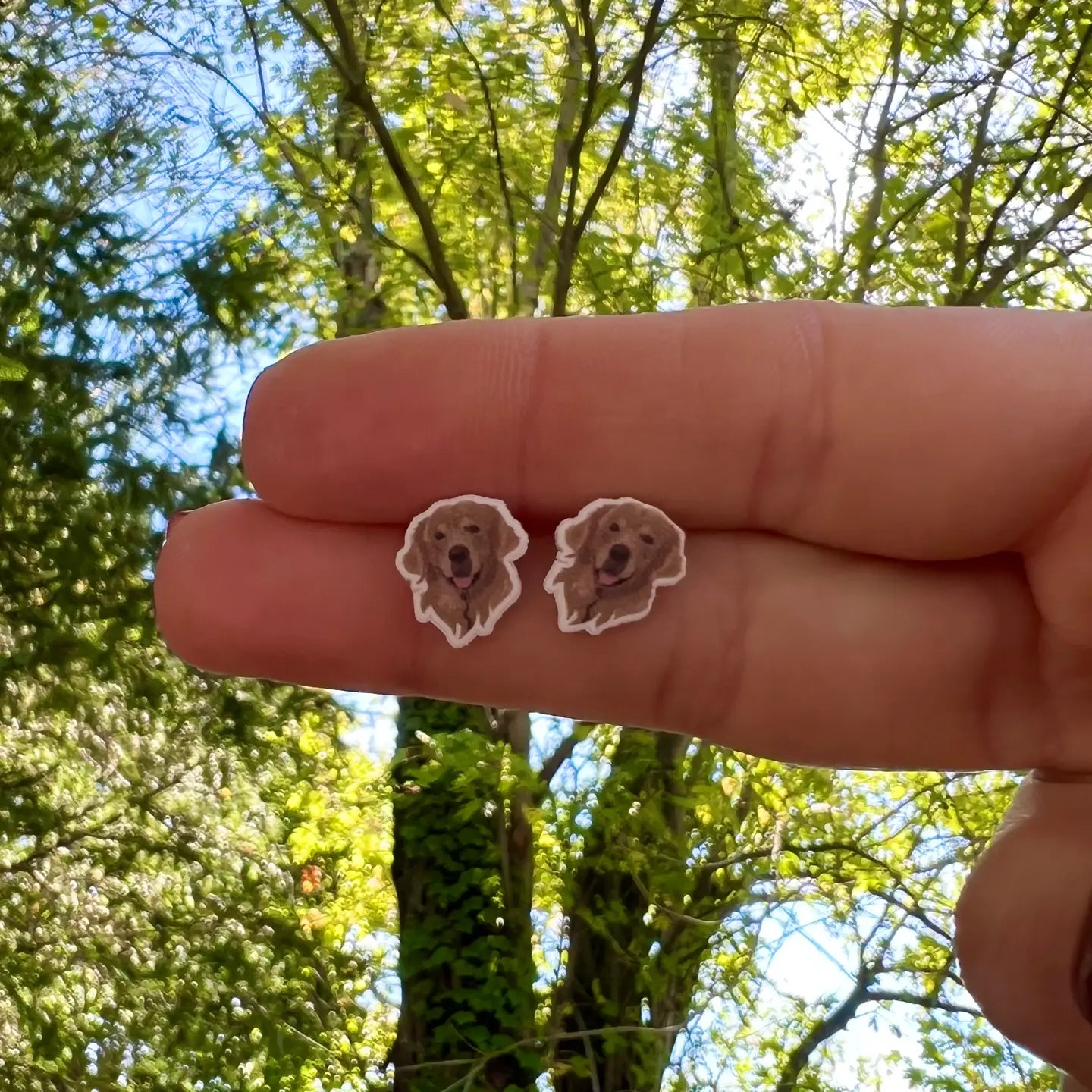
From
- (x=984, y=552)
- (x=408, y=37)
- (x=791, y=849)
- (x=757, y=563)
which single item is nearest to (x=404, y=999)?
(x=791, y=849)

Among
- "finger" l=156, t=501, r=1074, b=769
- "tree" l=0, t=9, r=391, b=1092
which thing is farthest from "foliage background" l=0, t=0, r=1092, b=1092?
"finger" l=156, t=501, r=1074, b=769

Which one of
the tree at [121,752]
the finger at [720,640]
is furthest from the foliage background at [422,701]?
the finger at [720,640]

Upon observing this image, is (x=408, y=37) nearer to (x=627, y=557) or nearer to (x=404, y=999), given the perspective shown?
(x=627, y=557)

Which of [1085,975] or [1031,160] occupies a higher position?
[1031,160]

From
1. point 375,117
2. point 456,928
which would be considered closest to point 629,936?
point 456,928

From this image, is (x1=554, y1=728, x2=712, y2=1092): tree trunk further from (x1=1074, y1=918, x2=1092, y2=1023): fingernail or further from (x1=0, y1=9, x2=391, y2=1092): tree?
(x1=1074, y1=918, x2=1092, y2=1023): fingernail

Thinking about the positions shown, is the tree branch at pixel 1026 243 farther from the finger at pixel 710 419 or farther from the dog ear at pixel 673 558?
the dog ear at pixel 673 558

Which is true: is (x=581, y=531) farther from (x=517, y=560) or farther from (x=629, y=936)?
(x=629, y=936)
